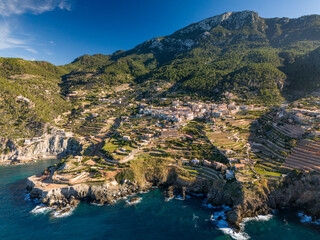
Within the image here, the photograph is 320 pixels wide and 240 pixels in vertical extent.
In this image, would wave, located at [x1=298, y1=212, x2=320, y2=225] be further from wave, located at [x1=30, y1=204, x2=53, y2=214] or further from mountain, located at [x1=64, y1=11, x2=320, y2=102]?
mountain, located at [x1=64, y1=11, x2=320, y2=102]

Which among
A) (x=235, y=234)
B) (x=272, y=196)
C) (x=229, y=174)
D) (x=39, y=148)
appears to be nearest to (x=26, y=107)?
(x=39, y=148)

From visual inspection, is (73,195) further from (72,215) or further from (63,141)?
(63,141)

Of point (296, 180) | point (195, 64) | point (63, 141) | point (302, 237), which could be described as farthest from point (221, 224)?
point (195, 64)

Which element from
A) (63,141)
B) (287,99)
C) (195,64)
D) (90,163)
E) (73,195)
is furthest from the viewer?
(195,64)

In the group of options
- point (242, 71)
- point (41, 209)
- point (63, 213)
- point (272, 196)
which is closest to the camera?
point (63, 213)

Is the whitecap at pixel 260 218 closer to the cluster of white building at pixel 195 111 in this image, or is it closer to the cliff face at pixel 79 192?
the cliff face at pixel 79 192

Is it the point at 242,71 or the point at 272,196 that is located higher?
the point at 242,71

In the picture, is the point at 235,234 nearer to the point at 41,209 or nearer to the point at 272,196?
the point at 272,196
